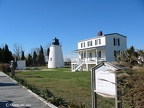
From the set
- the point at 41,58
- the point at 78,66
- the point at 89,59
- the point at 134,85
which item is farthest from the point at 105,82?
the point at 41,58

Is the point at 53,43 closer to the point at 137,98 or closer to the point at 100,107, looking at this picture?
the point at 100,107

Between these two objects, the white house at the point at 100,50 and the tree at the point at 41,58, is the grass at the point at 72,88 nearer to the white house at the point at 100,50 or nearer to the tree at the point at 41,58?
the white house at the point at 100,50

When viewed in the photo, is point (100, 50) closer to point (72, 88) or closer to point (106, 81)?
point (72, 88)

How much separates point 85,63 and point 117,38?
333 inches

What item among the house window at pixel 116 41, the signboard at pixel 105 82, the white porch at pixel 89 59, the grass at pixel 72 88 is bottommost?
the grass at pixel 72 88

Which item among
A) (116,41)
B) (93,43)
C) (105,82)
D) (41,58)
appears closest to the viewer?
(105,82)

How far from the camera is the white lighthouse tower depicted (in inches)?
2653

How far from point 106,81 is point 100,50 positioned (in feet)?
138

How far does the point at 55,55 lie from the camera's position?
67250 millimetres

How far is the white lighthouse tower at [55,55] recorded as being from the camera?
6738cm

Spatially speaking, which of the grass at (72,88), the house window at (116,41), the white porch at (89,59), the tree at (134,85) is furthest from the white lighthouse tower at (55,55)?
the tree at (134,85)

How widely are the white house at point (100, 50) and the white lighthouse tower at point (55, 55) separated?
→ 16850 millimetres

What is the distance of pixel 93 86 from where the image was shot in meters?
6.68

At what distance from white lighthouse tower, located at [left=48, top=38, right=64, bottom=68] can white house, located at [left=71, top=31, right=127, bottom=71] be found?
16850mm
